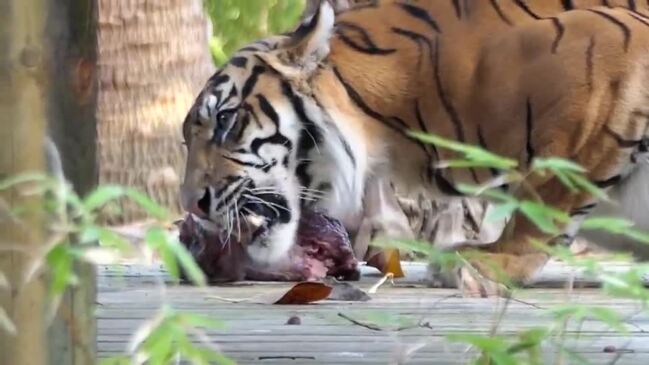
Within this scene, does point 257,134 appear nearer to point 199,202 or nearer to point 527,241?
point 199,202

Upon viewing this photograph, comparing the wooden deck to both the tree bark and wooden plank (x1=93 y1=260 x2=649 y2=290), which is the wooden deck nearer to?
wooden plank (x1=93 y1=260 x2=649 y2=290)

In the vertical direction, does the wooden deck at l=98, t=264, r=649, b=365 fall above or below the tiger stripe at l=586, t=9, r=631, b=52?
below

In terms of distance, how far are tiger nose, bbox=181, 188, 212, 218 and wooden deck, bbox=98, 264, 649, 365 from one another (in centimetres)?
22

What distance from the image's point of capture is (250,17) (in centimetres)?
973

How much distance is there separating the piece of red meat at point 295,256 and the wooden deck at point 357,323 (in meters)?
0.07

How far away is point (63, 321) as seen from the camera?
158 cm

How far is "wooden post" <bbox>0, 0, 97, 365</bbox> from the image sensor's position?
1.49 meters

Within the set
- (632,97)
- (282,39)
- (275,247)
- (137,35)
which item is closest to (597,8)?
(632,97)

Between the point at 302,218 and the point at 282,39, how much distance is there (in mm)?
602

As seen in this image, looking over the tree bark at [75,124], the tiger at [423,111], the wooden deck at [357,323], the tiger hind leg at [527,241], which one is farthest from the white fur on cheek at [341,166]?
the tree bark at [75,124]

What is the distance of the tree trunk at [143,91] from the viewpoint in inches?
339

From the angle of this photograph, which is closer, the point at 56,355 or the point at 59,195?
the point at 59,195

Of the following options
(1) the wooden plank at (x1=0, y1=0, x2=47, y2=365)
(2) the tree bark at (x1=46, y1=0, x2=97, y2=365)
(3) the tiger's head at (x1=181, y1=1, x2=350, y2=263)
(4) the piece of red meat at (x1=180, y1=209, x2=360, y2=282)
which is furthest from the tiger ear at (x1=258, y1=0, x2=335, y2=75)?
(1) the wooden plank at (x1=0, y1=0, x2=47, y2=365)

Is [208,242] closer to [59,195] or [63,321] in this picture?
[63,321]
